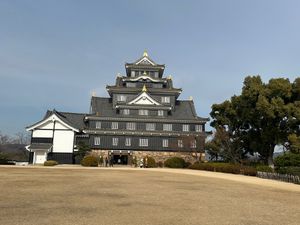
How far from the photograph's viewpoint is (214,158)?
1960 inches

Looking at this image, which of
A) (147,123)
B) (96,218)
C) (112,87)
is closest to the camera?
(96,218)

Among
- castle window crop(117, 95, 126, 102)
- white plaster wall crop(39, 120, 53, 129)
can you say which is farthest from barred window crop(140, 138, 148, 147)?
white plaster wall crop(39, 120, 53, 129)

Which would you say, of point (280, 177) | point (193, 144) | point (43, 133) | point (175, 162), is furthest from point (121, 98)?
point (280, 177)

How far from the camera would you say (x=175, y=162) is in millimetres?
46562

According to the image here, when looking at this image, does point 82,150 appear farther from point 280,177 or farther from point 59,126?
point 280,177

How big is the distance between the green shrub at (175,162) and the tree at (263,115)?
7.20 metres

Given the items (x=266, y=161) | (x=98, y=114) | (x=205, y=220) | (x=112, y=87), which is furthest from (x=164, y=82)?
(x=205, y=220)

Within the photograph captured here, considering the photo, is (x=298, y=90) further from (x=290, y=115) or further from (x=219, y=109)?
(x=219, y=109)

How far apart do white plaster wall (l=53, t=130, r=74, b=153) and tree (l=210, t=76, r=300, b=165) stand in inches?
872

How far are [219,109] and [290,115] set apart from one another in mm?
11738

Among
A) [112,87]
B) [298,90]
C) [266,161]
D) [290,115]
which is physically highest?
[112,87]

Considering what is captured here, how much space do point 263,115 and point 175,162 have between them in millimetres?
14000

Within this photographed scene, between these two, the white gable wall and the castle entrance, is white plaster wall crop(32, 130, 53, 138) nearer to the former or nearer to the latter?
the white gable wall

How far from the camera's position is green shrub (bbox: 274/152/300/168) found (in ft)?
91.5
